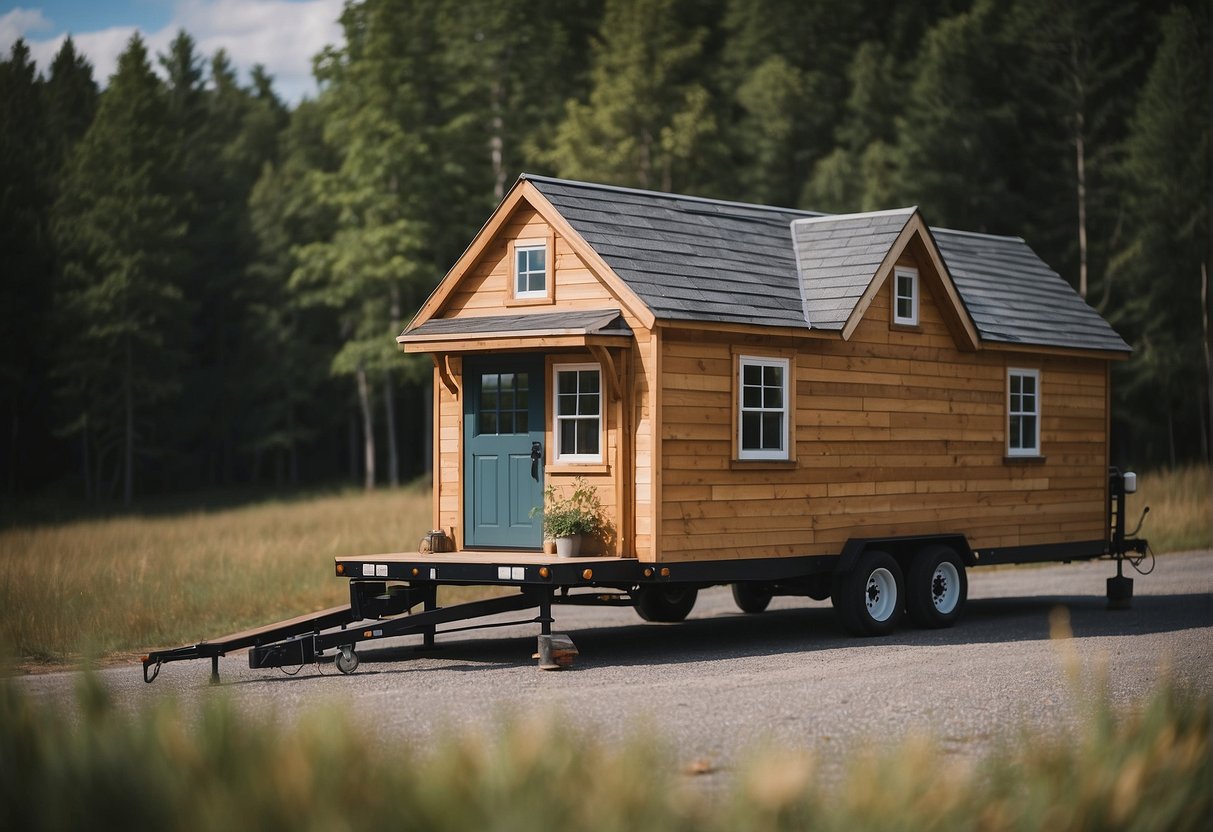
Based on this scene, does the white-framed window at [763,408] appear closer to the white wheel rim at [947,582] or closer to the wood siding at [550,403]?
the wood siding at [550,403]

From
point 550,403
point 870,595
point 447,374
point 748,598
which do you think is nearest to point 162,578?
point 447,374

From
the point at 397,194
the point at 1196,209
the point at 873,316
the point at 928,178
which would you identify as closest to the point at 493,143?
the point at 397,194

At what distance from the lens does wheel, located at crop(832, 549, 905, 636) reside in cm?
1579

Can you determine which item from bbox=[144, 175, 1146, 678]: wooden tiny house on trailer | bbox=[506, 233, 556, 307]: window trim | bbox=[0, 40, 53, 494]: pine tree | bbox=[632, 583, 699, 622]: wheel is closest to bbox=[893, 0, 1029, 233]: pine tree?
bbox=[144, 175, 1146, 678]: wooden tiny house on trailer

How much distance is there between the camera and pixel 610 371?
1434 centimetres

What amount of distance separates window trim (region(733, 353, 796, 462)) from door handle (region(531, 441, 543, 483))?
79.8 inches

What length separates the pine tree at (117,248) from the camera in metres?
43.1

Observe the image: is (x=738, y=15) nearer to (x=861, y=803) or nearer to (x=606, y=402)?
(x=606, y=402)

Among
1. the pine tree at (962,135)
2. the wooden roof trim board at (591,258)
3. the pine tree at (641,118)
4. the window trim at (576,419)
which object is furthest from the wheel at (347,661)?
the pine tree at (962,135)

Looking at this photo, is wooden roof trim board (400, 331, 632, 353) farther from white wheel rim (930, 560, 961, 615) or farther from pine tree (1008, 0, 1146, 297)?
pine tree (1008, 0, 1146, 297)

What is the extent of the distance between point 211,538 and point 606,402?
12.2 meters

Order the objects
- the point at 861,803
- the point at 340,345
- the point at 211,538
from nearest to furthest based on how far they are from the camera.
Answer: the point at 861,803, the point at 211,538, the point at 340,345

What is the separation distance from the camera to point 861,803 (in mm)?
5918

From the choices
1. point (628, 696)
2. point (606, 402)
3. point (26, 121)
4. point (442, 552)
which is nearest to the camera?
point (628, 696)
